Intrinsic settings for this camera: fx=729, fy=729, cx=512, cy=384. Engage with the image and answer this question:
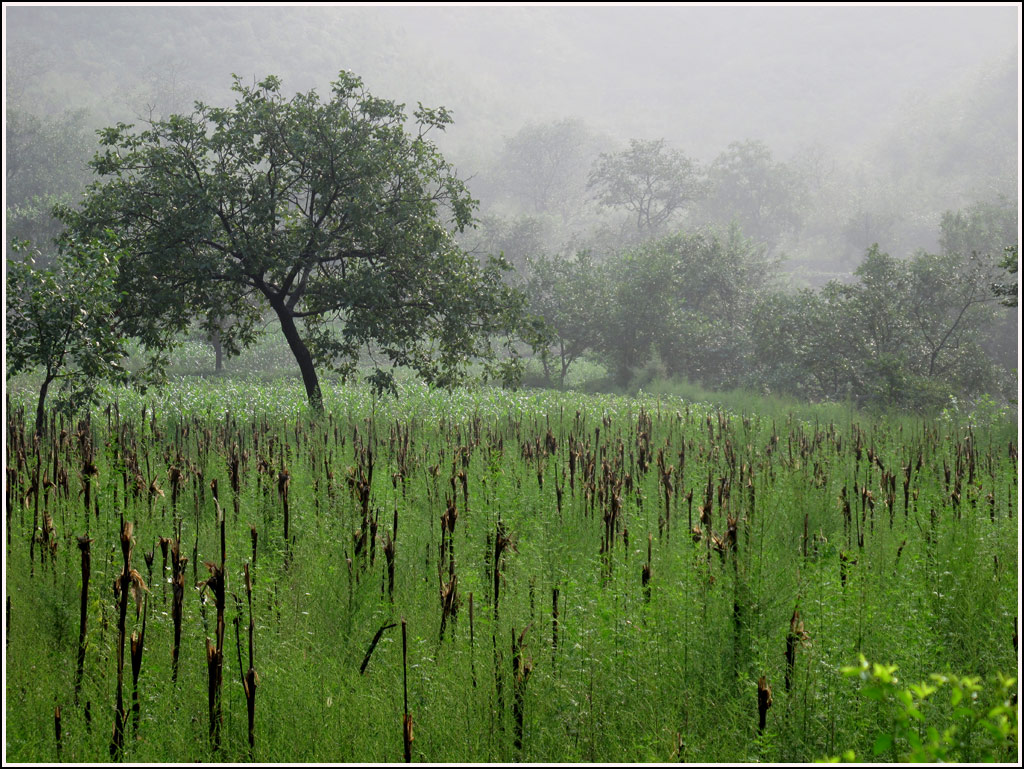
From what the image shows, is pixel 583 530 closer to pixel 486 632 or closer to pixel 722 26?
pixel 486 632

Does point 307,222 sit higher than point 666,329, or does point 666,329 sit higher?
point 307,222

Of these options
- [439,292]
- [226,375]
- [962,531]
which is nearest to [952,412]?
[439,292]

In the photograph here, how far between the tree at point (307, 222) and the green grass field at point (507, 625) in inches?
295

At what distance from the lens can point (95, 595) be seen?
3.71m

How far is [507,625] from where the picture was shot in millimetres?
3686

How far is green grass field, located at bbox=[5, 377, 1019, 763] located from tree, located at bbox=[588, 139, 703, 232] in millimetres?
60495

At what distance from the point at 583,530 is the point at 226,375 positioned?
29885mm

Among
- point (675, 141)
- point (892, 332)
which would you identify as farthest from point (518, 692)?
point (675, 141)

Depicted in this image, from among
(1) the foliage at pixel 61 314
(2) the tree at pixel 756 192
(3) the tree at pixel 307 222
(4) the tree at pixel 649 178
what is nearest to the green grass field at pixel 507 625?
(1) the foliage at pixel 61 314

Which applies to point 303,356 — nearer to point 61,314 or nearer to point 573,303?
point 61,314

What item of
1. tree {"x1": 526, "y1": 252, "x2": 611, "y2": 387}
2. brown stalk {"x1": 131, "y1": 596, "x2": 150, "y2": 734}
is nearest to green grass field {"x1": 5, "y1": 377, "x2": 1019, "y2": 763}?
brown stalk {"x1": 131, "y1": 596, "x2": 150, "y2": 734}

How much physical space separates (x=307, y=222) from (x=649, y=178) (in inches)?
2253

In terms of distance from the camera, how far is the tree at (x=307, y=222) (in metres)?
13.1

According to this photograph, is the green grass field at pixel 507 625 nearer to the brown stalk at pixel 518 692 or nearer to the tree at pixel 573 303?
the brown stalk at pixel 518 692
